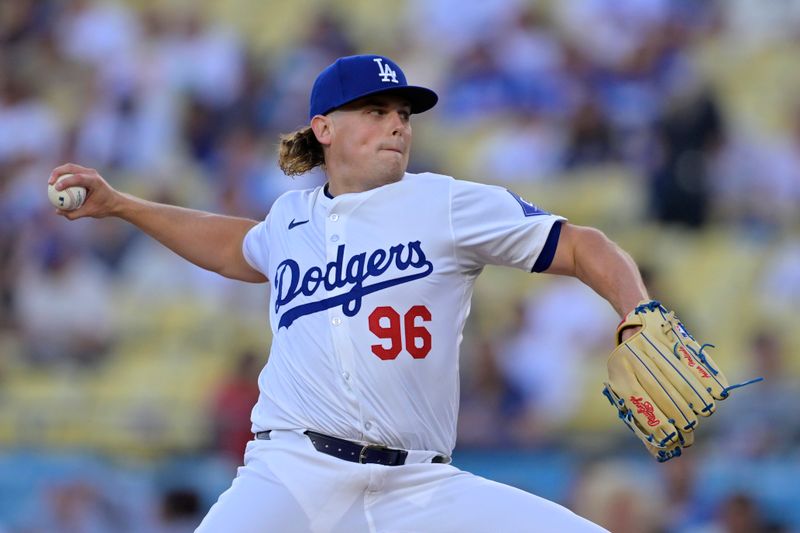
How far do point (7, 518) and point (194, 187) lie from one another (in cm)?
276

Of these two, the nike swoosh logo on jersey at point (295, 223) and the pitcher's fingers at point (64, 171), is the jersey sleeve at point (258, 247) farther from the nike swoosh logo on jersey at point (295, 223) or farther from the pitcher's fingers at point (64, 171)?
the pitcher's fingers at point (64, 171)

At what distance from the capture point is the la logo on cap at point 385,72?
3988mm

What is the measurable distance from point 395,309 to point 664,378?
82cm

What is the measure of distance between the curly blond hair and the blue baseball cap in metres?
0.26

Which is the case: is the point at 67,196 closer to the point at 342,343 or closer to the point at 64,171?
the point at 64,171

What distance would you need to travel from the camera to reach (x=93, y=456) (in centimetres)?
709

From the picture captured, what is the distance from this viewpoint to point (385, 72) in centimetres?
400

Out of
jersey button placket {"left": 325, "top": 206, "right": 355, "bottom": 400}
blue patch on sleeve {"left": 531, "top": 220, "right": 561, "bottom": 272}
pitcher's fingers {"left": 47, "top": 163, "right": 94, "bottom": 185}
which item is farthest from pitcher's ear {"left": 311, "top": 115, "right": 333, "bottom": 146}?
blue patch on sleeve {"left": 531, "top": 220, "right": 561, "bottom": 272}

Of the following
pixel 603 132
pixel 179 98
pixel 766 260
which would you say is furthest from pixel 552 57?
pixel 179 98

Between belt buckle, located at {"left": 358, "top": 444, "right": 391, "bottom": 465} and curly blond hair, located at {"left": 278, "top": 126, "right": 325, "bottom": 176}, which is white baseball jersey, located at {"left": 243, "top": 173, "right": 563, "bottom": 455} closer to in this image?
belt buckle, located at {"left": 358, "top": 444, "right": 391, "bottom": 465}

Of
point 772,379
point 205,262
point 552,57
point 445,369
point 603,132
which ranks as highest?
point 552,57

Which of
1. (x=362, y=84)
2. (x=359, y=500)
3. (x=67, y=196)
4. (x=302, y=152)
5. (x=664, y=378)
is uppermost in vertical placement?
(x=362, y=84)

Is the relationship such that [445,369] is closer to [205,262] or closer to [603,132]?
[205,262]

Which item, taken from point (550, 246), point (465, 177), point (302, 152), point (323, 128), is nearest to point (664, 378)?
point (550, 246)
